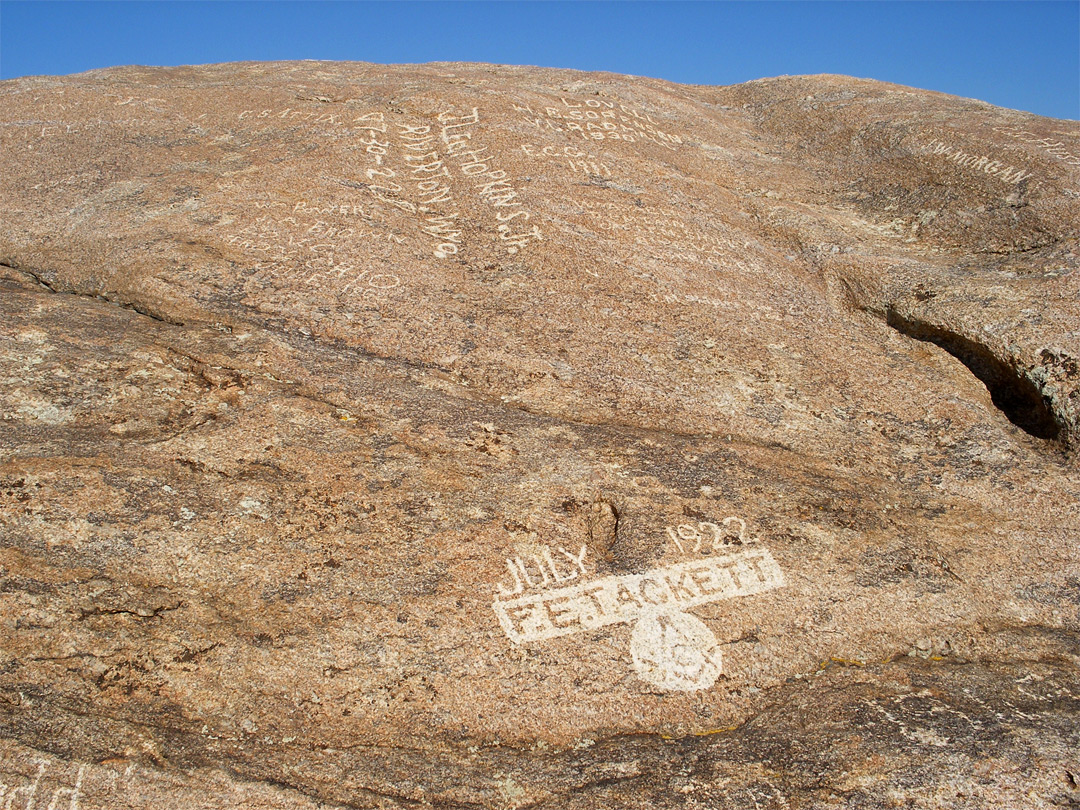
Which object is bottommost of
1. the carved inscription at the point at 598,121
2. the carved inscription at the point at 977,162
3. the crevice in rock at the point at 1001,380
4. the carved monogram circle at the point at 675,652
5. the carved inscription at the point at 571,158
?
the carved monogram circle at the point at 675,652

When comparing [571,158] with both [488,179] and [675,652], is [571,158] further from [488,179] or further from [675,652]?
[675,652]

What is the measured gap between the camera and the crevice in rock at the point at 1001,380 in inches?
199

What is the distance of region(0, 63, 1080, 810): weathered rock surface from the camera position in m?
2.96

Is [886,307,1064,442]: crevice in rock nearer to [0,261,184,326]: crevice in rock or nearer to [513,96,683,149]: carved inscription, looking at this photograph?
[513,96,683,149]: carved inscription

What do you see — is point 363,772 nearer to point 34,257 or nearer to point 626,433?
point 626,433

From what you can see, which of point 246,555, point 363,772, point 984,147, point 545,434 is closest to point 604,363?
point 545,434

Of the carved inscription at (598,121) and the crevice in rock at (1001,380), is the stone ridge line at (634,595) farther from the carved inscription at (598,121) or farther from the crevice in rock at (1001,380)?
the carved inscription at (598,121)

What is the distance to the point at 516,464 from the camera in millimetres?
4180

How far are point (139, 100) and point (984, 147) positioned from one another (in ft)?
25.7

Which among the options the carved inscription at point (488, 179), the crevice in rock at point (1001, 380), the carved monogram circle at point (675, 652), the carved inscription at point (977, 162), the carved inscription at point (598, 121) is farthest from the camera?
the carved inscription at point (598, 121)

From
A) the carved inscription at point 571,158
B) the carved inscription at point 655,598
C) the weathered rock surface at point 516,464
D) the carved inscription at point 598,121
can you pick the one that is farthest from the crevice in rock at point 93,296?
the carved inscription at point 598,121

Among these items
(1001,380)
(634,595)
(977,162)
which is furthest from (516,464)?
(977,162)

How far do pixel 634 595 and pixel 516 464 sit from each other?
0.97 m

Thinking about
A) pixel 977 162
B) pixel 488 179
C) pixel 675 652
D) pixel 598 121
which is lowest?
pixel 675 652
